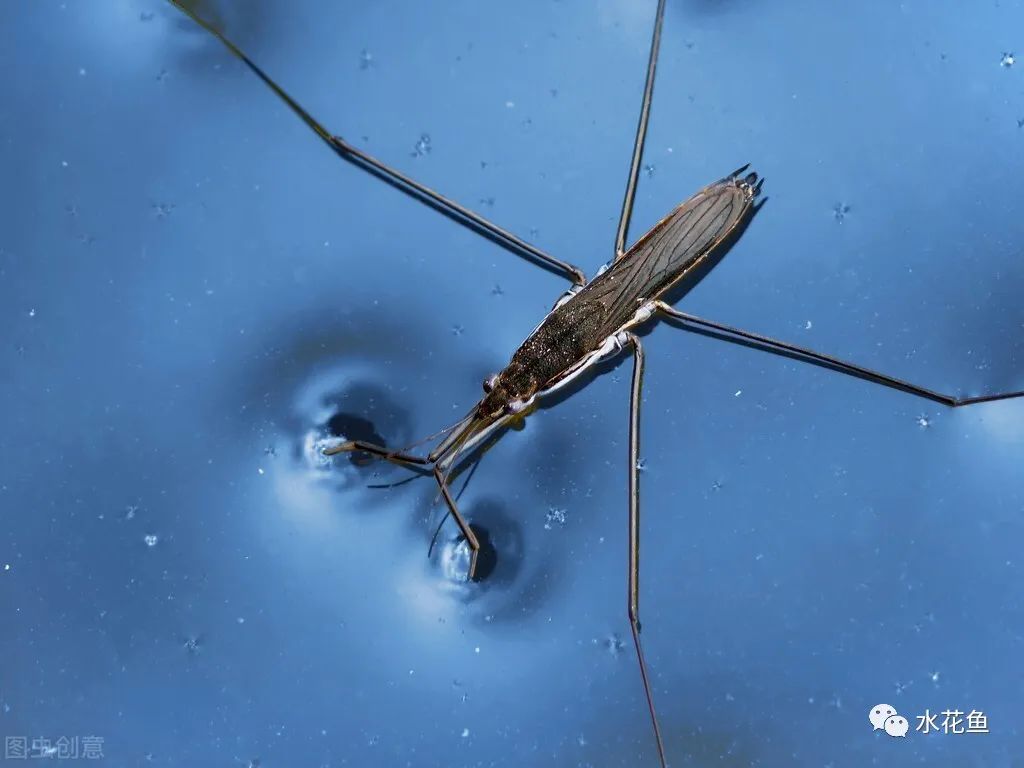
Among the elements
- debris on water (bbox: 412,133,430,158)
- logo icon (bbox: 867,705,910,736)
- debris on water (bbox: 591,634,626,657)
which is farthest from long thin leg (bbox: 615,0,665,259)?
logo icon (bbox: 867,705,910,736)

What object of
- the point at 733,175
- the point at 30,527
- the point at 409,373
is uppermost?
the point at 733,175

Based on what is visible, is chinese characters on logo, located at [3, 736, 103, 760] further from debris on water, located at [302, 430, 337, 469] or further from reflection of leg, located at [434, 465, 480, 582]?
reflection of leg, located at [434, 465, 480, 582]

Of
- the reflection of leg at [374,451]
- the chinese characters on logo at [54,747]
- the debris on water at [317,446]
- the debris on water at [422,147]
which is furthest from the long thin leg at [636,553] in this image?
the chinese characters on logo at [54,747]

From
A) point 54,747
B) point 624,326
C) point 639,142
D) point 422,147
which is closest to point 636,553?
point 624,326

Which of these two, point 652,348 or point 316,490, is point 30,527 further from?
point 652,348

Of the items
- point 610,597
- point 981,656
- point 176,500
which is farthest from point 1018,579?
point 176,500

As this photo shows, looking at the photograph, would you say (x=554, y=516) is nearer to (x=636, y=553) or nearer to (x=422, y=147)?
(x=636, y=553)
